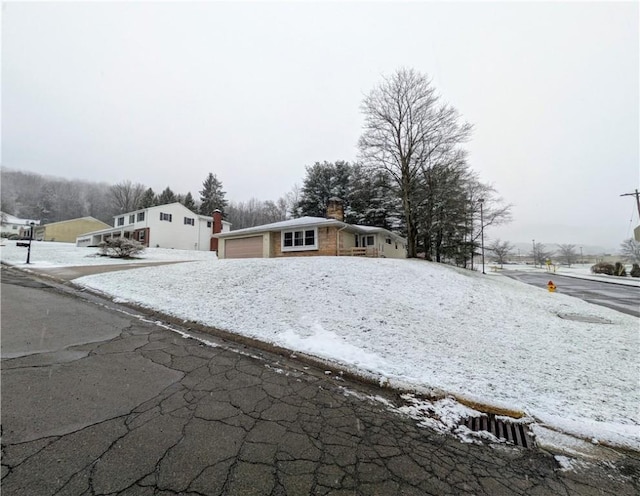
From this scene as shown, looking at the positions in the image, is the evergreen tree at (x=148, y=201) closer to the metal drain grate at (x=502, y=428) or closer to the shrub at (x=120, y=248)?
the shrub at (x=120, y=248)

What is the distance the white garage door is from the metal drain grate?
16.8m

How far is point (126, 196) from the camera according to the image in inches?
2231

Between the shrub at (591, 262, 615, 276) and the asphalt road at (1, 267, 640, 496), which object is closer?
the asphalt road at (1, 267, 640, 496)

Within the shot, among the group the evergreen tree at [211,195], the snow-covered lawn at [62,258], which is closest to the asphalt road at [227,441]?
the snow-covered lawn at [62,258]

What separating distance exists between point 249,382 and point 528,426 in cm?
311

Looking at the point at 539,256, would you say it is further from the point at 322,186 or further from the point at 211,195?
the point at 211,195

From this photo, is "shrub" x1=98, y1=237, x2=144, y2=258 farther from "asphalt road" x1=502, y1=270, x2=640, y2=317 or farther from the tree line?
"asphalt road" x1=502, y1=270, x2=640, y2=317

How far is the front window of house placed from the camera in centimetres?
1736

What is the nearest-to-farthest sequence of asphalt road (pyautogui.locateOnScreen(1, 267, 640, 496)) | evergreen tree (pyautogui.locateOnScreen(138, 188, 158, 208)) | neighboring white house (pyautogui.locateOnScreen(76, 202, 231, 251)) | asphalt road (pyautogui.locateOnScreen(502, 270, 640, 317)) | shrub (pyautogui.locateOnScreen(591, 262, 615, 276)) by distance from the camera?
asphalt road (pyautogui.locateOnScreen(1, 267, 640, 496)), asphalt road (pyautogui.locateOnScreen(502, 270, 640, 317)), neighboring white house (pyautogui.locateOnScreen(76, 202, 231, 251)), shrub (pyautogui.locateOnScreen(591, 262, 615, 276)), evergreen tree (pyautogui.locateOnScreen(138, 188, 158, 208))

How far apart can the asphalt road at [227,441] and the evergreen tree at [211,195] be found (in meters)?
48.8

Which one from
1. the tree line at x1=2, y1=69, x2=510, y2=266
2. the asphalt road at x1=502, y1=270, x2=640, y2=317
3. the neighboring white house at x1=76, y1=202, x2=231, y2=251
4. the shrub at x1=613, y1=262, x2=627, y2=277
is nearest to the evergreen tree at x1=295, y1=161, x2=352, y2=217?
the tree line at x1=2, y1=69, x2=510, y2=266

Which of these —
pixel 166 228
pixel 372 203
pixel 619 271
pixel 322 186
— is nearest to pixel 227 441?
pixel 372 203

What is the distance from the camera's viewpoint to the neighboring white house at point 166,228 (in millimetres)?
31625

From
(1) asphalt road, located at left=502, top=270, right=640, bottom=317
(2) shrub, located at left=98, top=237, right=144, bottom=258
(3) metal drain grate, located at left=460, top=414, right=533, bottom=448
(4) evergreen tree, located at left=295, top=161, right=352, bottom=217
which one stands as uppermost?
(4) evergreen tree, located at left=295, top=161, right=352, bottom=217
